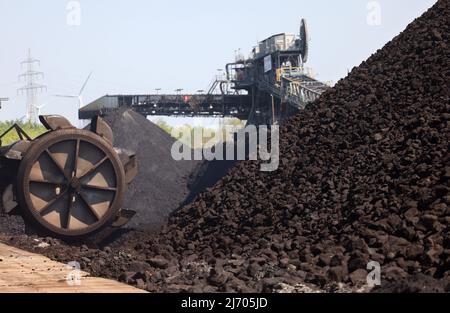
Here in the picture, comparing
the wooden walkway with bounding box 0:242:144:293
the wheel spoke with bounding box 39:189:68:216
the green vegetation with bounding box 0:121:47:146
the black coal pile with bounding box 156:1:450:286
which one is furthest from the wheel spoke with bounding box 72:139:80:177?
the green vegetation with bounding box 0:121:47:146

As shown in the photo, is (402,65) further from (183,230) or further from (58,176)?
(58,176)

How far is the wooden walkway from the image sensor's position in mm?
10180

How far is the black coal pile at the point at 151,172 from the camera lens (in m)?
32.3

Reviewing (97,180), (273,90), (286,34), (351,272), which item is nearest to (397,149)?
(351,272)

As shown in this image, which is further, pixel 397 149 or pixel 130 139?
pixel 130 139

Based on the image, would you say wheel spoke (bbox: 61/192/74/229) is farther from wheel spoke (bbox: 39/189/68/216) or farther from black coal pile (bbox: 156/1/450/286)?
black coal pile (bbox: 156/1/450/286)

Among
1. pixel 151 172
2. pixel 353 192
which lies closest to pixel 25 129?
pixel 151 172

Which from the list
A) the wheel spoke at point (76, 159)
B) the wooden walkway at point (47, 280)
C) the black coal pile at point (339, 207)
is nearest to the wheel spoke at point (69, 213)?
the wheel spoke at point (76, 159)

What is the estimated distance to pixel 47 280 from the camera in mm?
11188

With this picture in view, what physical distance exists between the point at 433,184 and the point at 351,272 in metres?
3.20

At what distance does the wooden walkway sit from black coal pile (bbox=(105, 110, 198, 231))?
638 inches
